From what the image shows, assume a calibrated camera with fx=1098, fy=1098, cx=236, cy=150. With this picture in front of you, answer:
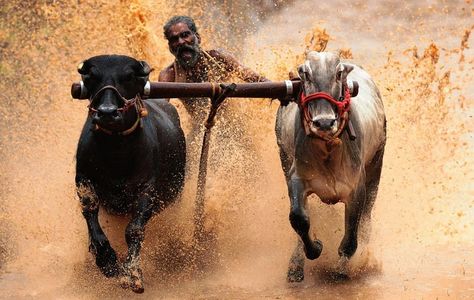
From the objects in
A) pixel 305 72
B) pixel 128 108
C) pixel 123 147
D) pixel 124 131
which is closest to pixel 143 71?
pixel 128 108

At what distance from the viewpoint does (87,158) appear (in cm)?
666

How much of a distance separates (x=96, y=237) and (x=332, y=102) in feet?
5.33

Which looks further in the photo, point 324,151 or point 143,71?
point 324,151

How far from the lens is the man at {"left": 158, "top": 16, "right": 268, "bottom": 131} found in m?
7.93

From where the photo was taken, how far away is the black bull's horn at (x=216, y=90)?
21.4 feet

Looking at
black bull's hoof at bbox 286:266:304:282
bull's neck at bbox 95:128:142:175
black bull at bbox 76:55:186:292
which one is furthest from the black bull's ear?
black bull's hoof at bbox 286:266:304:282

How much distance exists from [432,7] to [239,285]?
487 inches

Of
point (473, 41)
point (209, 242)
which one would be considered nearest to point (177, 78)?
point (209, 242)

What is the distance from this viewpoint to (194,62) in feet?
26.2

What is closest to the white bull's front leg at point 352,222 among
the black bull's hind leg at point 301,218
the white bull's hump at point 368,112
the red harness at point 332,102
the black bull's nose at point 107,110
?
the black bull's hind leg at point 301,218

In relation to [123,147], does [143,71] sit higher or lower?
higher

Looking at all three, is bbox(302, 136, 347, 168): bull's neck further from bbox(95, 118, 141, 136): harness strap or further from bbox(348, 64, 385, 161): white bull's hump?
bbox(95, 118, 141, 136): harness strap

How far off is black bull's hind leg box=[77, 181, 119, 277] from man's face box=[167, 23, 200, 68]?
63.2 inches

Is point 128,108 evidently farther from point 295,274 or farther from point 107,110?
point 295,274
